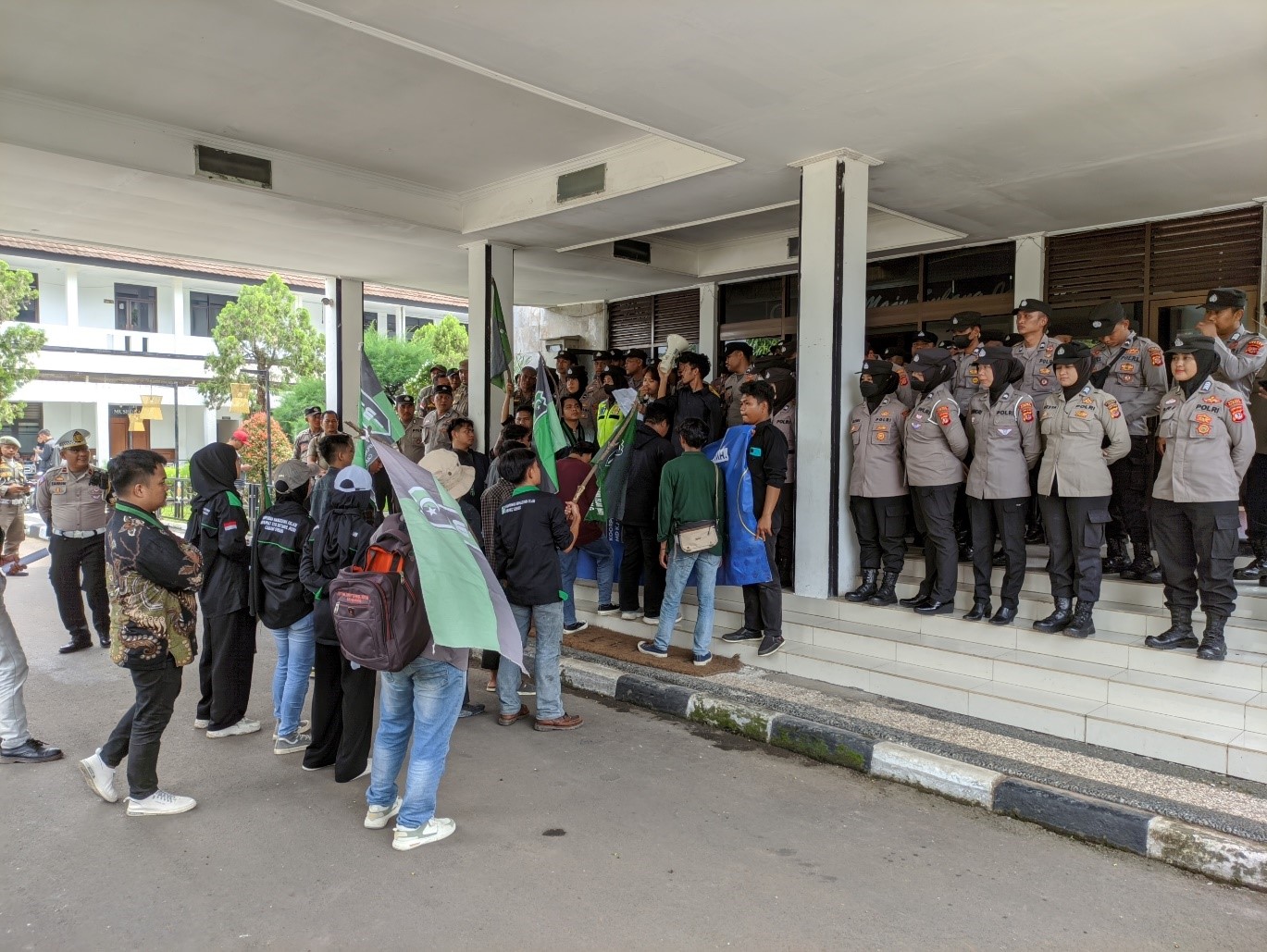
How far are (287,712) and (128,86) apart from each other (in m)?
5.13

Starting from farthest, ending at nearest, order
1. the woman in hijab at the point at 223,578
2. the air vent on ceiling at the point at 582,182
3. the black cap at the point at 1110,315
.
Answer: the air vent on ceiling at the point at 582,182, the black cap at the point at 1110,315, the woman in hijab at the point at 223,578

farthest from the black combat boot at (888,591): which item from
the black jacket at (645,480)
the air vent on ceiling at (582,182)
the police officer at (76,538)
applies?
the police officer at (76,538)

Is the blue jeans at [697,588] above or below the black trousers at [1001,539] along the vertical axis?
below

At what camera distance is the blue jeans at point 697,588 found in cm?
639

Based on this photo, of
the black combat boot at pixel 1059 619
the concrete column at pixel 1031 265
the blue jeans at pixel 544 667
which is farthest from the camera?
the concrete column at pixel 1031 265

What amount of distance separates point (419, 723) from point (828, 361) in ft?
14.8

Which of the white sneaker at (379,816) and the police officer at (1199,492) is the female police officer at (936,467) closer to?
the police officer at (1199,492)

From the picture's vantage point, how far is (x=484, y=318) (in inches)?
419

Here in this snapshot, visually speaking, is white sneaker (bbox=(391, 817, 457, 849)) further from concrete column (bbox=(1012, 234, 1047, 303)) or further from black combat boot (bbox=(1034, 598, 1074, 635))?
concrete column (bbox=(1012, 234, 1047, 303))

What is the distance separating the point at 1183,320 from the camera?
28.3ft

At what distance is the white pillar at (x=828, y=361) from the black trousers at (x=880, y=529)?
233 millimetres

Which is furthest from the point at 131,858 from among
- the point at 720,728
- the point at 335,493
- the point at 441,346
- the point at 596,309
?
the point at 441,346

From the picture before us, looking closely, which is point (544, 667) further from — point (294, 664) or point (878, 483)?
point (878, 483)

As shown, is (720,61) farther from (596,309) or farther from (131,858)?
(596,309)
